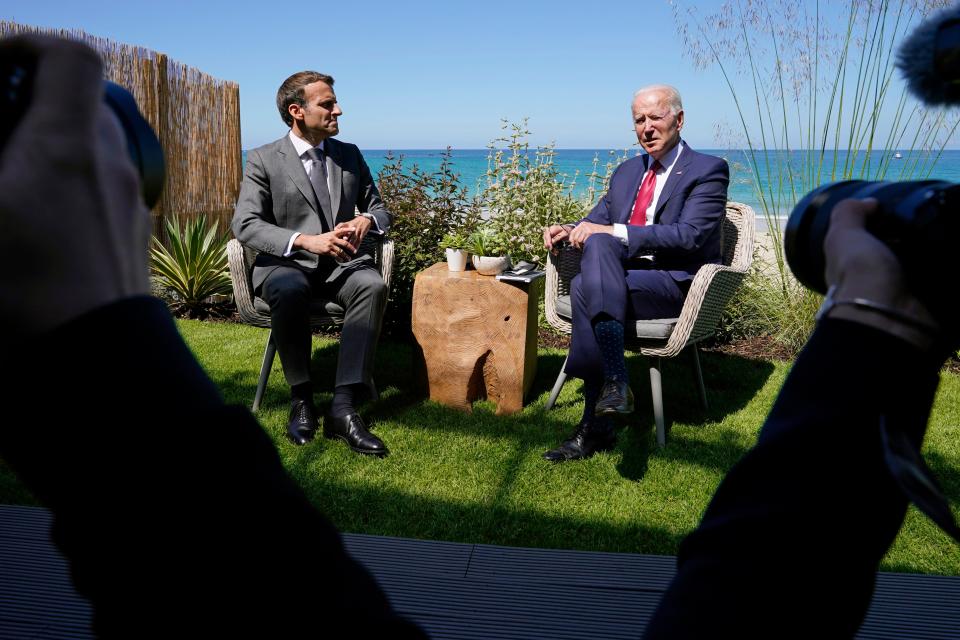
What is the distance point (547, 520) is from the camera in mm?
2666

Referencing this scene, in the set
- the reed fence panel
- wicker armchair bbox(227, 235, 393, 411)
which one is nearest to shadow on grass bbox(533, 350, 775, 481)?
wicker armchair bbox(227, 235, 393, 411)

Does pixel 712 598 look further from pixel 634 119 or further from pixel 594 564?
pixel 634 119

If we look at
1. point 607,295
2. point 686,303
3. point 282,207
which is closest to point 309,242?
point 282,207

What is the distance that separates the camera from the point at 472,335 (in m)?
3.79

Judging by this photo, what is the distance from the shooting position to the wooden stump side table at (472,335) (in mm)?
3717

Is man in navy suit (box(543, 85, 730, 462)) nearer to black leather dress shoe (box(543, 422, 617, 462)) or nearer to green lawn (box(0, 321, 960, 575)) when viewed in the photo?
black leather dress shoe (box(543, 422, 617, 462))

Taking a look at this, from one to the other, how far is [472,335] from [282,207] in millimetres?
1102

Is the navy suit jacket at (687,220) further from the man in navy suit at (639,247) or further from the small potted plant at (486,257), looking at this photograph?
the small potted plant at (486,257)

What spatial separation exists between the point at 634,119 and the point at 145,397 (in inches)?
136

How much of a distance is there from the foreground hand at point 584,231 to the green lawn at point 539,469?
33.4 inches

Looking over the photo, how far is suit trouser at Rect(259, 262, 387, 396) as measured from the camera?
11.5 feet

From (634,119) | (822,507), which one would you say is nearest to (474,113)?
(634,119)

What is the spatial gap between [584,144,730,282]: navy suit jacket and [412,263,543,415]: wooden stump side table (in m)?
0.61

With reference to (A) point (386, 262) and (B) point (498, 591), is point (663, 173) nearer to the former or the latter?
(A) point (386, 262)
